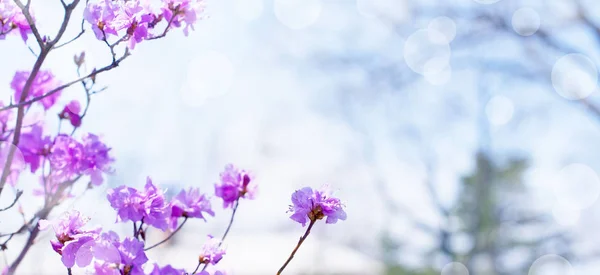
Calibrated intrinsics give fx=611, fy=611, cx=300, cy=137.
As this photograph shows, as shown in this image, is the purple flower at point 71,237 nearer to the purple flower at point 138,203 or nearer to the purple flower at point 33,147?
the purple flower at point 138,203

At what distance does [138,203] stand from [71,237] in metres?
0.14

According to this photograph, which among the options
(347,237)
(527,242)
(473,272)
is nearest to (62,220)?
(473,272)

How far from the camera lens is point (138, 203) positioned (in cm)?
110

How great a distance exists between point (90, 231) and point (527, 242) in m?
16.2

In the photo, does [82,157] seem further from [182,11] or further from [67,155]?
[182,11]

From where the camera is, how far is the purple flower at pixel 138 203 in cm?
110

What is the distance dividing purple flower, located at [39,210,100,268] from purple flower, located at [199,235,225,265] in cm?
24

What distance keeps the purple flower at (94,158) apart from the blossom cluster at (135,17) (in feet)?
0.79

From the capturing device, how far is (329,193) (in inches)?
44.4

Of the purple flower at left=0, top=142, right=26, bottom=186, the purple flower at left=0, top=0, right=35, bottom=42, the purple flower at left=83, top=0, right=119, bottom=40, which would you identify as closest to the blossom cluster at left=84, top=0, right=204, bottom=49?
the purple flower at left=83, top=0, right=119, bottom=40

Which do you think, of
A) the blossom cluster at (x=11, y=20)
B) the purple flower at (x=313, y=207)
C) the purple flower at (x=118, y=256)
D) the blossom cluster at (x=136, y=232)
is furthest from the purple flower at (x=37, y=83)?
the purple flower at (x=313, y=207)

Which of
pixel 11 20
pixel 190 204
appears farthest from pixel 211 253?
pixel 11 20

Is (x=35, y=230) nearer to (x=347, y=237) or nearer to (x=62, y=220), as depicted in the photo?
(x=62, y=220)

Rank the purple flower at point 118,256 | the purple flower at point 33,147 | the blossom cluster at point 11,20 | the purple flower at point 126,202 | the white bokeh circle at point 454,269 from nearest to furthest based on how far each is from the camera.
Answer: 1. the purple flower at point 118,256
2. the purple flower at point 126,202
3. the blossom cluster at point 11,20
4. the purple flower at point 33,147
5. the white bokeh circle at point 454,269
